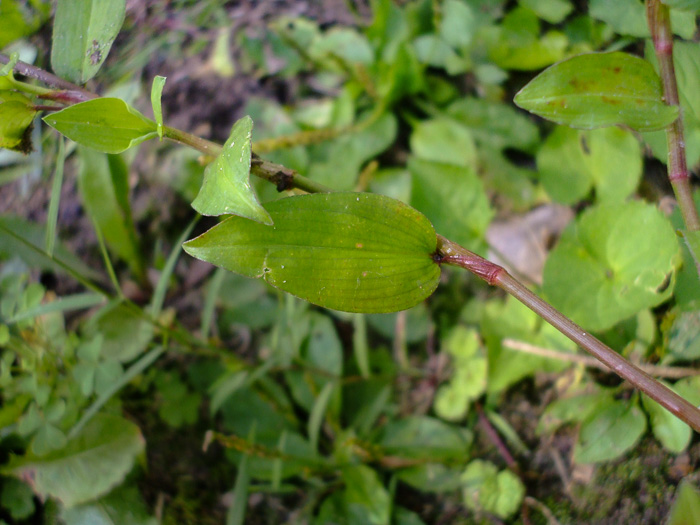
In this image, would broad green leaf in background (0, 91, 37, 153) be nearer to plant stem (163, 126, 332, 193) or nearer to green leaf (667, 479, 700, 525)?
plant stem (163, 126, 332, 193)

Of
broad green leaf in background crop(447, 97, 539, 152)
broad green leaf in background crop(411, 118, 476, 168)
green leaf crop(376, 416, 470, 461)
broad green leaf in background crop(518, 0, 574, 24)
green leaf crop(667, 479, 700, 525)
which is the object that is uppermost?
broad green leaf in background crop(518, 0, 574, 24)

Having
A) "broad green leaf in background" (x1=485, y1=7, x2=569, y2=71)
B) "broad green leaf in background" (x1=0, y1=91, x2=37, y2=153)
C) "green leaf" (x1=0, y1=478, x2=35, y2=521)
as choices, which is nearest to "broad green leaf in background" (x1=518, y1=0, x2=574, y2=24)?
"broad green leaf in background" (x1=485, y1=7, x2=569, y2=71)

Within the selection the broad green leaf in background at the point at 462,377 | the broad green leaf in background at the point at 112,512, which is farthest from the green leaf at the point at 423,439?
the broad green leaf in background at the point at 112,512

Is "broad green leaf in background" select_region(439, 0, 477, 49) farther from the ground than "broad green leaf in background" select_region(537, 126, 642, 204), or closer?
farther from the ground

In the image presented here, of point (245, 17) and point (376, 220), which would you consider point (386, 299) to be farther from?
point (245, 17)

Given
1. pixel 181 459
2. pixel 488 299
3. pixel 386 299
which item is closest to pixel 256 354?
pixel 181 459

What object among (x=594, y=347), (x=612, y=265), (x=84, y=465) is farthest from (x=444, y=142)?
(x=84, y=465)
